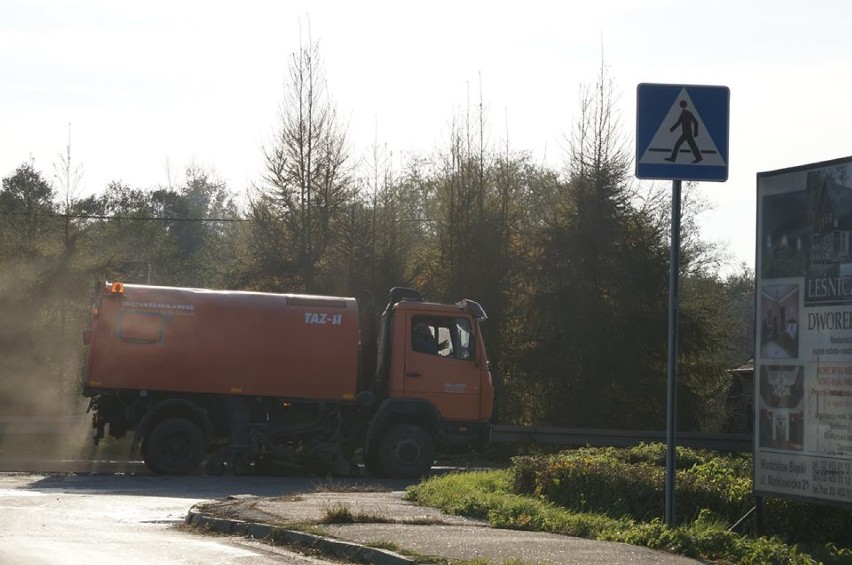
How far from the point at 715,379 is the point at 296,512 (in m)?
21.1

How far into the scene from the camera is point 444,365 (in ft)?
70.4

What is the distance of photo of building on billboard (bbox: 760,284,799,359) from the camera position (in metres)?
10.1

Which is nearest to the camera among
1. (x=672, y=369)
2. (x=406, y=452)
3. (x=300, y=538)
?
(x=672, y=369)

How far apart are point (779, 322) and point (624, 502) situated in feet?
9.34

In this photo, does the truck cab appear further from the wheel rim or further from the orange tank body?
the orange tank body

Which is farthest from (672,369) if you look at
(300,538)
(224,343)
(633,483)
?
(224,343)

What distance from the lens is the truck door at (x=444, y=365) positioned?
21297mm

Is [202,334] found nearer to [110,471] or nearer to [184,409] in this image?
[184,409]

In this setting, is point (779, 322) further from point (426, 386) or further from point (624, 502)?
point (426, 386)

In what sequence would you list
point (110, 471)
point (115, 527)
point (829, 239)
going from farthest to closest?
point (110, 471) → point (115, 527) → point (829, 239)

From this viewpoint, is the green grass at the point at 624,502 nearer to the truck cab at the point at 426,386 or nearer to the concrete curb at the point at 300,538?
the concrete curb at the point at 300,538

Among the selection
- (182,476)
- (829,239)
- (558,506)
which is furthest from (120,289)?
(829,239)

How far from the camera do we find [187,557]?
10.2 metres

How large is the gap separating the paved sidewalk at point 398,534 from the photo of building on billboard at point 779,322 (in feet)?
6.37
